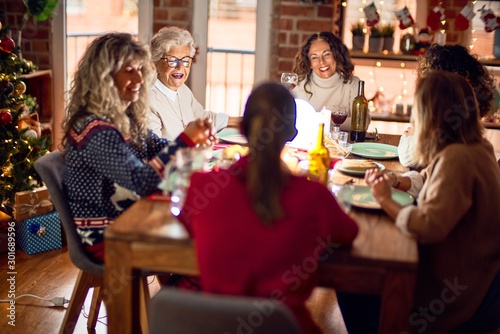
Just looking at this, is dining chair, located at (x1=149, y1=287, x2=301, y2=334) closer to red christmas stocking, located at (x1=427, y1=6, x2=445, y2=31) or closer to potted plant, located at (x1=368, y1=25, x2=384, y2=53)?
potted plant, located at (x1=368, y1=25, x2=384, y2=53)

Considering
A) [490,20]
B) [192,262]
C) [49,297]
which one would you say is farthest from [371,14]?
[192,262]

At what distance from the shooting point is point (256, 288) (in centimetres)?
146

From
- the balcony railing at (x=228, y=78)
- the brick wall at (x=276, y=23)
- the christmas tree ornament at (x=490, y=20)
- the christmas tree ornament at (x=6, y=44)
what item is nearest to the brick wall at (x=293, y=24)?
the brick wall at (x=276, y=23)

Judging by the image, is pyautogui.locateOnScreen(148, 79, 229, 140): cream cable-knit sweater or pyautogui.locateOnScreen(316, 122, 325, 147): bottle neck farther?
pyautogui.locateOnScreen(148, 79, 229, 140): cream cable-knit sweater

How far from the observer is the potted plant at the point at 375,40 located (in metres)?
4.33

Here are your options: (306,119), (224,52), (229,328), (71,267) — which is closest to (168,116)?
(306,119)

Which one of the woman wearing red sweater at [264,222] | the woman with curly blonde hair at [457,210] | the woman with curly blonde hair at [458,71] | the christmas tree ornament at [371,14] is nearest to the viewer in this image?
the woman wearing red sweater at [264,222]

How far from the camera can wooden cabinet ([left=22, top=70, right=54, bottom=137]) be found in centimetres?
418

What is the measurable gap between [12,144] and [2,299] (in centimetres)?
87

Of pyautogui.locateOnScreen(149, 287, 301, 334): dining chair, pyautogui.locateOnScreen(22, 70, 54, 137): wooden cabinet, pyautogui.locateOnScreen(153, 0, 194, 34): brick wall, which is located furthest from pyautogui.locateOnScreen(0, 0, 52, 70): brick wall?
pyautogui.locateOnScreen(149, 287, 301, 334): dining chair

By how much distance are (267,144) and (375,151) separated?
143 centimetres

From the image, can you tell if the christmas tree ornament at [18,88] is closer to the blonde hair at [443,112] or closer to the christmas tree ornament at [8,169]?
the christmas tree ornament at [8,169]

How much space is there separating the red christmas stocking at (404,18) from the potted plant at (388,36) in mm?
85

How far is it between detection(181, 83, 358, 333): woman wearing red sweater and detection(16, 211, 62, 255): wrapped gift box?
6.74 ft
